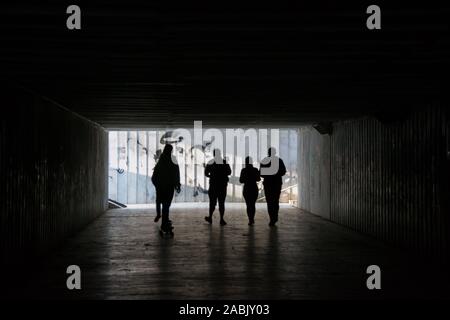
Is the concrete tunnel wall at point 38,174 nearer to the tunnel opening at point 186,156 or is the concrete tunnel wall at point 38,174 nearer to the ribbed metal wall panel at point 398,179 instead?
the ribbed metal wall panel at point 398,179

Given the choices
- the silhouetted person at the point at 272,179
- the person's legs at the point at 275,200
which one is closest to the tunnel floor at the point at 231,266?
the person's legs at the point at 275,200

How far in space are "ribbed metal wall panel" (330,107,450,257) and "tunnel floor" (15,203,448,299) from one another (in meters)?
0.45

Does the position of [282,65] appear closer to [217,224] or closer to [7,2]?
Answer: [7,2]

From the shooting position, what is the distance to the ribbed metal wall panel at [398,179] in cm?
844

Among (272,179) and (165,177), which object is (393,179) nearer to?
(272,179)

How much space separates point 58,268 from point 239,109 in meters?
5.80

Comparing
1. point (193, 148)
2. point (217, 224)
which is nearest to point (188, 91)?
point (217, 224)

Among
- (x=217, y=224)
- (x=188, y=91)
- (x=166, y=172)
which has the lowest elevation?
(x=217, y=224)

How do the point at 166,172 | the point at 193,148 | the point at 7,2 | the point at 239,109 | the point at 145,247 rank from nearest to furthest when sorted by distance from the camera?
the point at 7,2 → the point at 145,247 → the point at 166,172 → the point at 239,109 → the point at 193,148

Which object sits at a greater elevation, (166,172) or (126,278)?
(166,172)

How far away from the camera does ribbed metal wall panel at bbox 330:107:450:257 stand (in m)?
8.44

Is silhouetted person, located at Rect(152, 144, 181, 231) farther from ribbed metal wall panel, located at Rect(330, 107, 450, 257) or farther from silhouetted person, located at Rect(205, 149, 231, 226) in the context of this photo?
ribbed metal wall panel, located at Rect(330, 107, 450, 257)

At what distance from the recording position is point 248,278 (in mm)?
7078

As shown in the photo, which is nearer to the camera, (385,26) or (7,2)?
(7,2)
